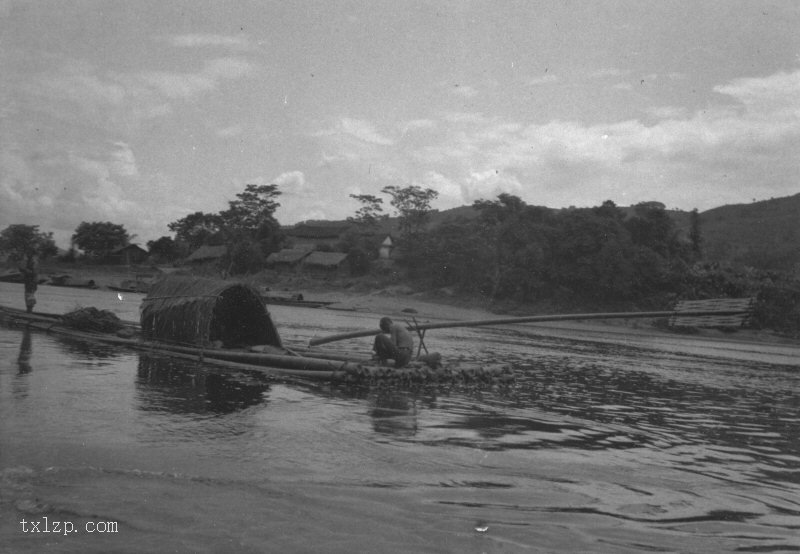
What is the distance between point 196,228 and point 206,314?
63.8 m

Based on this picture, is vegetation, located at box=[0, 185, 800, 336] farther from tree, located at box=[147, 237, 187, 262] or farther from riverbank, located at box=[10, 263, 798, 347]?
tree, located at box=[147, 237, 187, 262]

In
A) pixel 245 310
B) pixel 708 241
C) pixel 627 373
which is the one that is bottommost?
pixel 627 373

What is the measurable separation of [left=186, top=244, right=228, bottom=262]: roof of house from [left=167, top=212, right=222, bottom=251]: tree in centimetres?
433

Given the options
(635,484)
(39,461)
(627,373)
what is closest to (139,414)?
(39,461)

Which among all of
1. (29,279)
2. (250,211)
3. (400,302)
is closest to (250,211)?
(250,211)

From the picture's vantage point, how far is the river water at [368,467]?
5.21m

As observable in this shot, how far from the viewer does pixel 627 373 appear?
19438 mm

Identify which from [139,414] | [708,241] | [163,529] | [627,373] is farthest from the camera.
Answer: [708,241]

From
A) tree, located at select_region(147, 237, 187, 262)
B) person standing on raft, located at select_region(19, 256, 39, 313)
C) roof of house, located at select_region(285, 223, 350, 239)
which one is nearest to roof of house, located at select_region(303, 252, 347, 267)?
roof of house, located at select_region(285, 223, 350, 239)

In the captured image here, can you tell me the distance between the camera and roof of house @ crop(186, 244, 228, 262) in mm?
67000

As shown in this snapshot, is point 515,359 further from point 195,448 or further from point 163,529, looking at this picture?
point 163,529

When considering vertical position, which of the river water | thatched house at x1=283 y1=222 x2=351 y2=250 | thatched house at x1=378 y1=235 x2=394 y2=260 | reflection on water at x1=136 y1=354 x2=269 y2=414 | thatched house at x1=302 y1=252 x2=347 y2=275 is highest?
thatched house at x1=283 y1=222 x2=351 y2=250

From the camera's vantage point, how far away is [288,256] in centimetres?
6341

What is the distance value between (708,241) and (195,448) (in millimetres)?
72023
